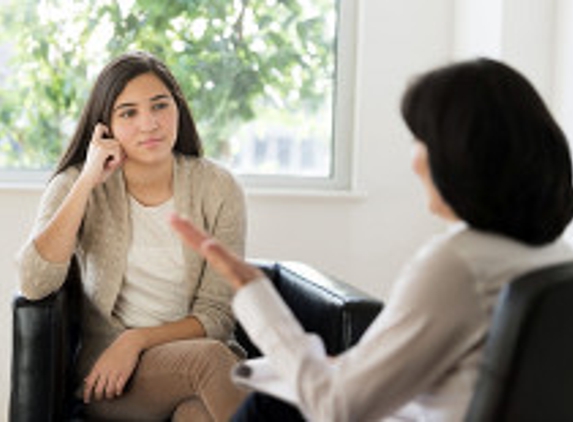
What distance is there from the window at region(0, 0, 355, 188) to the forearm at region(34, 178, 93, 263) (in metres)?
1.17

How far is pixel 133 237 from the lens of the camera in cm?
265

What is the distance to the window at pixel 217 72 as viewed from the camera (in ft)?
11.9

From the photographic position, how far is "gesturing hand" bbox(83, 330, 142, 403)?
242 cm

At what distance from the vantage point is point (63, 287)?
2.56 metres

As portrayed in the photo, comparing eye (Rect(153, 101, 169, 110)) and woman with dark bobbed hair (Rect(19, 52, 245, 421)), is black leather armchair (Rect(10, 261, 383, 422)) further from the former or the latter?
eye (Rect(153, 101, 169, 110))

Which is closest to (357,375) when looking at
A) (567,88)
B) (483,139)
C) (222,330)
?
(483,139)

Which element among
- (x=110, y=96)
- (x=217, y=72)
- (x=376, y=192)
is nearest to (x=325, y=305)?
(x=110, y=96)

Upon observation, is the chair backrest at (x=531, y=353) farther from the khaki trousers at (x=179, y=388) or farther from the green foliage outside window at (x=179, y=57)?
the green foliage outside window at (x=179, y=57)

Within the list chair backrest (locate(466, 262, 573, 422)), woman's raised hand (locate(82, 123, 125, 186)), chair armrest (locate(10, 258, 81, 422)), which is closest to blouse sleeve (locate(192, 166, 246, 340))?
woman's raised hand (locate(82, 123, 125, 186))

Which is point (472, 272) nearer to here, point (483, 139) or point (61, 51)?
point (483, 139)

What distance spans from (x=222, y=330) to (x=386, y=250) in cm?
124

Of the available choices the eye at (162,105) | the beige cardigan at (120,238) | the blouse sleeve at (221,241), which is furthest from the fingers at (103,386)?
the eye at (162,105)

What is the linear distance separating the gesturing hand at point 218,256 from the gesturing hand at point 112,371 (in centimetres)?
91

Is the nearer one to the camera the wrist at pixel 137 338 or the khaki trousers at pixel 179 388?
the khaki trousers at pixel 179 388
